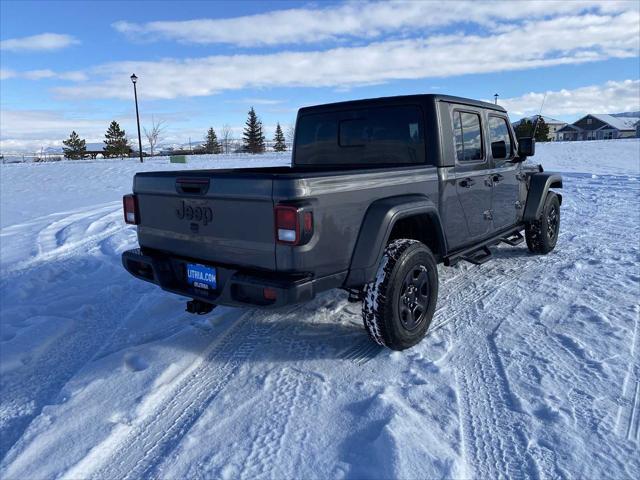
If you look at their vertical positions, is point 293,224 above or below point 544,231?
above

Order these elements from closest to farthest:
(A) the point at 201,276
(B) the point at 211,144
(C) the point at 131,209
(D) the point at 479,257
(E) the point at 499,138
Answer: (A) the point at 201,276
(C) the point at 131,209
(D) the point at 479,257
(E) the point at 499,138
(B) the point at 211,144

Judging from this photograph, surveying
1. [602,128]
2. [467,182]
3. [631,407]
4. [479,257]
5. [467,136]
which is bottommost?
[631,407]

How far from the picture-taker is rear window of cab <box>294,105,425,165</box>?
3.97m

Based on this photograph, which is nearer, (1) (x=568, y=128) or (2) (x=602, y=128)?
(2) (x=602, y=128)

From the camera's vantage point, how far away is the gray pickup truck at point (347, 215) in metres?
2.81

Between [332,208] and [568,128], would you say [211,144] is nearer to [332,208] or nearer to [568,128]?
[568,128]

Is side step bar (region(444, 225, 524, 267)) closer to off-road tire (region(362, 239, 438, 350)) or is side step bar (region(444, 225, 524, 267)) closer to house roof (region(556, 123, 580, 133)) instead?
off-road tire (region(362, 239, 438, 350))

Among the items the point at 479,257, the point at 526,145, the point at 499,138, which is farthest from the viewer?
the point at 526,145

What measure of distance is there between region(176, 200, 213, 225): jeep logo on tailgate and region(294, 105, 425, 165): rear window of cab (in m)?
1.70

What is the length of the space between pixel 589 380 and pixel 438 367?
0.93 meters

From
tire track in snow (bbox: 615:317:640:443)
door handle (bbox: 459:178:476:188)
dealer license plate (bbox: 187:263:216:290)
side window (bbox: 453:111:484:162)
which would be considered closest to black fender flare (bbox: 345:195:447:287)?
dealer license plate (bbox: 187:263:216:290)

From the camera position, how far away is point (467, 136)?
4332mm

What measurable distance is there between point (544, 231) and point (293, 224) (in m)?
4.30

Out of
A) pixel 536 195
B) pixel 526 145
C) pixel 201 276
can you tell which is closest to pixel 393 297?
pixel 201 276
